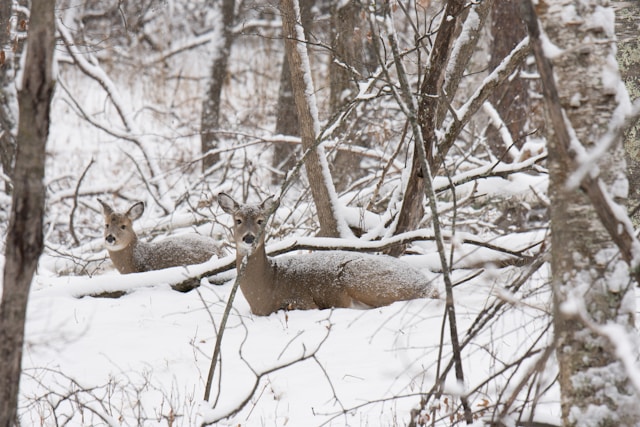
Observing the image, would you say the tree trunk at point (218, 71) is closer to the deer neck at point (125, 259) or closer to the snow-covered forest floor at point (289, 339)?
the snow-covered forest floor at point (289, 339)

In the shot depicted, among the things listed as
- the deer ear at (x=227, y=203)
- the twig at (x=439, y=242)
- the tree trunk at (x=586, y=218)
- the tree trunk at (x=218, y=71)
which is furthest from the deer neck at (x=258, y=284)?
the tree trunk at (x=218, y=71)

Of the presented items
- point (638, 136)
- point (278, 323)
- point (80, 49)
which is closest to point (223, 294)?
point (278, 323)

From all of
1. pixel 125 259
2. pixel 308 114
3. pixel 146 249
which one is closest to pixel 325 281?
pixel 308 114

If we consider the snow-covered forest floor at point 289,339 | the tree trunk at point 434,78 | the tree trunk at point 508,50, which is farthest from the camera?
the tree trunk at point 508,50

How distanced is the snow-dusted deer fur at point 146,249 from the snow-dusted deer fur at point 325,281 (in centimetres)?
165

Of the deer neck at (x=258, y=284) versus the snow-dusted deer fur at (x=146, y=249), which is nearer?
the deer neck at (x=258, y=284)

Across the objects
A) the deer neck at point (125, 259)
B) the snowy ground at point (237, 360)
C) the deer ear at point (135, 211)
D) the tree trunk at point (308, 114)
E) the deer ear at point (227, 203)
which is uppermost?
the tree trunk at point (308, 114)

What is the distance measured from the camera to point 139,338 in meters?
5.54

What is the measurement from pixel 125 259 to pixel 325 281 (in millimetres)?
3035

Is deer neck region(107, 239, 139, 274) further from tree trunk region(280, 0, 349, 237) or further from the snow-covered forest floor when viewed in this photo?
tree trunk region(280, 0, 349, 237)

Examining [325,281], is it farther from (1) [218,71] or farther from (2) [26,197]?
(1) [218,71]

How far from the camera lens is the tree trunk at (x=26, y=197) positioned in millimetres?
2516

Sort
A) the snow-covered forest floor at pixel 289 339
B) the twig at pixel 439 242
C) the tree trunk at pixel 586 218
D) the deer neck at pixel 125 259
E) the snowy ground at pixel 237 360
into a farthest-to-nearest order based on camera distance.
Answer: the deer neck at pixel 125 259 → the snowy ground at pixel 237 360 → the snow-covered forest floor at pixel 289 339 → the twig at pixel 439 242 → the tree trunk at pixel 586 218

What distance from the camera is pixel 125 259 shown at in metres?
8.80
